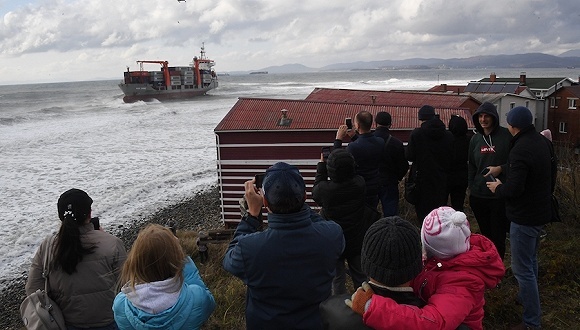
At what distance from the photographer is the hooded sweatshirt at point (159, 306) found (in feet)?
6.36

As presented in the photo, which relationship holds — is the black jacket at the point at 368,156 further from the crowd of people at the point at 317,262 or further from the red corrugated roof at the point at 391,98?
the red corrugated roof at the point at 391,98

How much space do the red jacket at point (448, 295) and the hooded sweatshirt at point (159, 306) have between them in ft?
2.71

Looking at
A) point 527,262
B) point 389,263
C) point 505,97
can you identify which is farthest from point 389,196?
point 505,97

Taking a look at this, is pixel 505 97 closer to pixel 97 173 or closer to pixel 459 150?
pixel 459 150

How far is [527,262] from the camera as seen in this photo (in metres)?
2.85

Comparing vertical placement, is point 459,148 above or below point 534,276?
above

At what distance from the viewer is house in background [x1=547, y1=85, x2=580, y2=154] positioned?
60.1ft

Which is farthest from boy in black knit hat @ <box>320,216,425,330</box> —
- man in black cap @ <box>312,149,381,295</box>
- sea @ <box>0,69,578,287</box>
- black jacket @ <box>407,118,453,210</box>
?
sea @ <box>0,69,578,287</box>

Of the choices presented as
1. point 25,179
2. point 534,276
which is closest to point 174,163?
point 25,179

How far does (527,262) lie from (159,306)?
2209 millimetres

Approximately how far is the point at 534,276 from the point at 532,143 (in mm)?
841

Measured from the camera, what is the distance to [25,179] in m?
14.7

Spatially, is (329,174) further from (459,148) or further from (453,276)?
(459,148)

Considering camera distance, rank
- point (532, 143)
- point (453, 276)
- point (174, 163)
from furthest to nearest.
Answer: point (174, 163) → point (532, 143) → point (453, 276)
